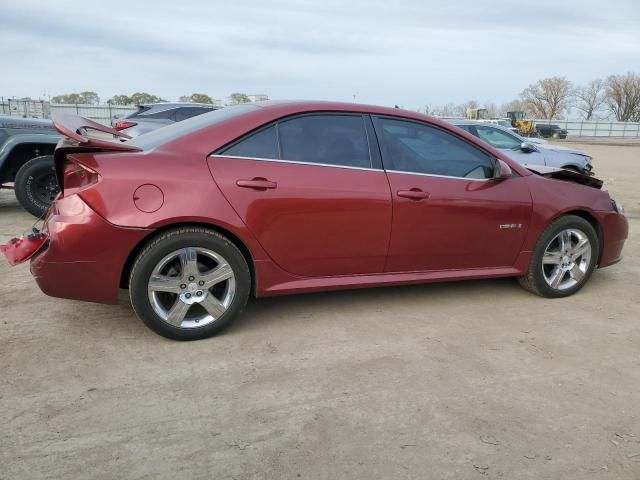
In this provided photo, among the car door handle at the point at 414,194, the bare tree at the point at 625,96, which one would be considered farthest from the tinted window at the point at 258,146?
the bare tree at the point at 625,96

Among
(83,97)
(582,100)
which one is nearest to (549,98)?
(582,100)

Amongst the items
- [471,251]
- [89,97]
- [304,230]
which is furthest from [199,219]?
[89,97]

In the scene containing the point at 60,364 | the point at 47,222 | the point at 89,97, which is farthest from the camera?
the point at 89,97

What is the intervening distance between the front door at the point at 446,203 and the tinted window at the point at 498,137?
20.6 ft

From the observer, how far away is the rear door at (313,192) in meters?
3.54

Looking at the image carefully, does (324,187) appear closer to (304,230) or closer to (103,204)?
(304,230)

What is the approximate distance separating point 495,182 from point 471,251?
1.86 feet

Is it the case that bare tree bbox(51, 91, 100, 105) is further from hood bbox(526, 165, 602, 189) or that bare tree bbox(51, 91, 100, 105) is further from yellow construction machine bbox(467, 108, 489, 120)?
hood bbox(526, 165, 602, 189)

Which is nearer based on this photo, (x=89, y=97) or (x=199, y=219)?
(x=199, y=219)

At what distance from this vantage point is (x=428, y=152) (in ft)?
13.6

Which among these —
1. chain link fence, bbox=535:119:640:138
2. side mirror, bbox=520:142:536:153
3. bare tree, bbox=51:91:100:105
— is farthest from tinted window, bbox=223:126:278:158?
chain link fence, bbox=535:119:640:138

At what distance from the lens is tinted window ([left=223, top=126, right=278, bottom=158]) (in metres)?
3.58

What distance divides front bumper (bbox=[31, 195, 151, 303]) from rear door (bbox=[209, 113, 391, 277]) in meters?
0.71

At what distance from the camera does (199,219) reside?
11.1 feet
